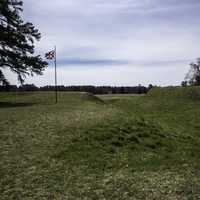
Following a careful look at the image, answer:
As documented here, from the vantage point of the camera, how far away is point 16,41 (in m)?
26.5

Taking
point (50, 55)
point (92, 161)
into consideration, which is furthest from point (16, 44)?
point (92, 161)

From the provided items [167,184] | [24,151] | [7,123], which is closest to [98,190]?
[167,184]

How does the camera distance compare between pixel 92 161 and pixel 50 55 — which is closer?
pixel 92 161

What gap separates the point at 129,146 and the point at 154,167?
245 centimetres

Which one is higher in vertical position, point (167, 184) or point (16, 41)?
point (16, 41)

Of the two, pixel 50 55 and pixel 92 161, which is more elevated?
pixel 50 55

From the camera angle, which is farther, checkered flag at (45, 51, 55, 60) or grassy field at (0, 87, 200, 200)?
checkered flag at (45, 51, 55, 60)

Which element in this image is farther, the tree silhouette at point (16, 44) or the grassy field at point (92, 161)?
the tree silhouette at point (16, 44)

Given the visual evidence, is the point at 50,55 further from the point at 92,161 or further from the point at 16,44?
the point at 92,161

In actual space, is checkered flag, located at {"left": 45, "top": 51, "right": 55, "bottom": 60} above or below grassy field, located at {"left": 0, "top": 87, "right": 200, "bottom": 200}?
above

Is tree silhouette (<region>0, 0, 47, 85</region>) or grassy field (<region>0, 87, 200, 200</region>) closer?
grassy field (<region>0, 87, 200, 200</region>)

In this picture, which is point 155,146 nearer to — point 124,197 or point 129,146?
point 129,146

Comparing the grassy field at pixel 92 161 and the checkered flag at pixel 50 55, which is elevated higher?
the checkered flag at pixel 50 55

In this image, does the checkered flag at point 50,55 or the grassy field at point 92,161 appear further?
the checkered flag at point 50,55
